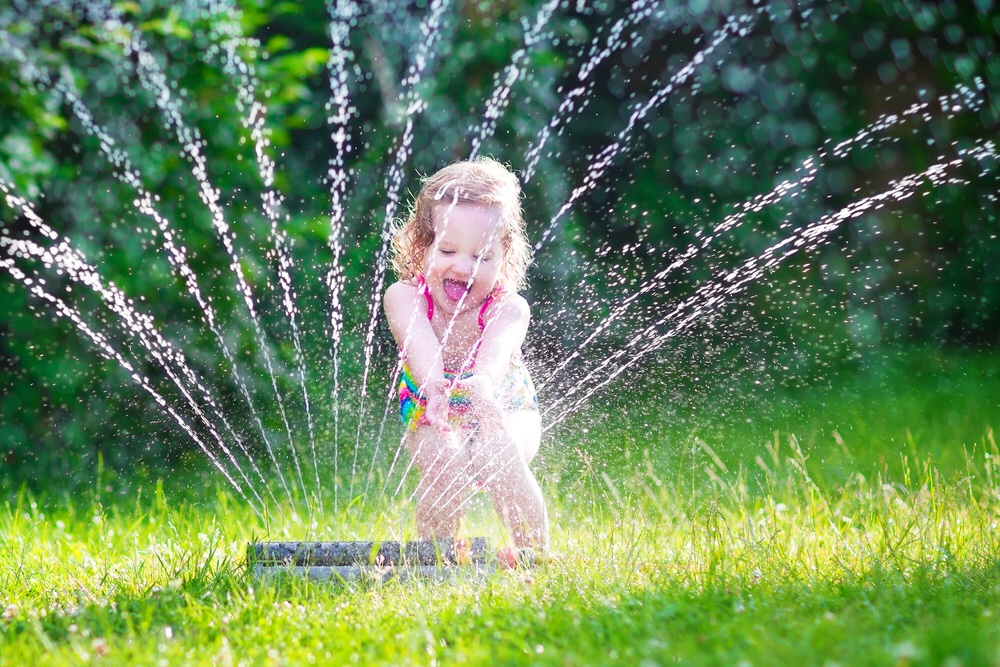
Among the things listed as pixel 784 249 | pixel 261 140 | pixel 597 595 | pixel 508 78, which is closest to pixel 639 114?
pixel 508 78

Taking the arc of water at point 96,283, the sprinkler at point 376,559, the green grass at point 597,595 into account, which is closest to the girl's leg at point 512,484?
the green grass at point 597,595

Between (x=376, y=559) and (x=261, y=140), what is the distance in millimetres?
2572

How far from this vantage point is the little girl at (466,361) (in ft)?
10.5

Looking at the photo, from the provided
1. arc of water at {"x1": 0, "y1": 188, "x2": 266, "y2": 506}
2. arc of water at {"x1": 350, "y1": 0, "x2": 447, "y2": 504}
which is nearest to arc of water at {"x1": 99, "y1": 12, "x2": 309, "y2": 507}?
arc of water at {"x1": 0, "y1": 188, "x2": 266, "y2": 506}


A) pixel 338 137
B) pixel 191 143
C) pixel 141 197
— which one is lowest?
pixel 141 197

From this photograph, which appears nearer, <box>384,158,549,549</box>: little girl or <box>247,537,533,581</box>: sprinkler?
<box>247,537,533,581</box>: sprinkler

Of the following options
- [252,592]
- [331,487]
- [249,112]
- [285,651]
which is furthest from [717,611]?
[249,112]

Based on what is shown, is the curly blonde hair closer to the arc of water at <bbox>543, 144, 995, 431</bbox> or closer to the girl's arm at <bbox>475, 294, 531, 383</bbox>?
the girl's arm at <bbox>475, 294, 531, 383</bbox>

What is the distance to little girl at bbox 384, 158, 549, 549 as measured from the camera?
3.19 meters

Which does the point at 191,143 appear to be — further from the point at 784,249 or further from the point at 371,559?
the point at 784,249

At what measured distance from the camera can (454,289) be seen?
11.3ft

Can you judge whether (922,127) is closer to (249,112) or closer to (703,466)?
(703,466)

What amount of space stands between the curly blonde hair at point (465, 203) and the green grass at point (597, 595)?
0.91m

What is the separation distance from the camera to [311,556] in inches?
111
